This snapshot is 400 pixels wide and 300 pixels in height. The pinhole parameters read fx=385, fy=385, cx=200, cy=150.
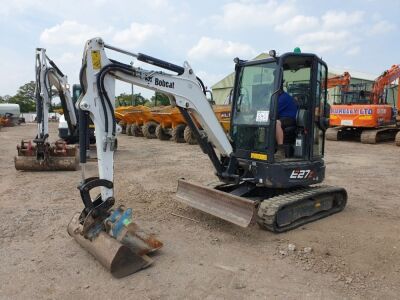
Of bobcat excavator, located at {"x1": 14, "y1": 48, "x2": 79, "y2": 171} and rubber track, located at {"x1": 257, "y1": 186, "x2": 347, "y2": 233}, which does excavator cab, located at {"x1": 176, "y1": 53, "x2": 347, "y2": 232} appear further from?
bobcat excavator, located at {"x1": 14, "y1": 48, "x2": 79, "y2": 171}

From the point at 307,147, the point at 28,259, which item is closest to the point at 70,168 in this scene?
the point at 28,259

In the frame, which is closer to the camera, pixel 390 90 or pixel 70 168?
pixel 70 168

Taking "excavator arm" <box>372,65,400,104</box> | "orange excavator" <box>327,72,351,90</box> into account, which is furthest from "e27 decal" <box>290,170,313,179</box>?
"orange excavator" <box>327,72,351,90</box>

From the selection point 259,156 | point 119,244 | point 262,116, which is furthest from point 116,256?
point 262,116

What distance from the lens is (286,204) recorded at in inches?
189

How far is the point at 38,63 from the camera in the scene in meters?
8.88

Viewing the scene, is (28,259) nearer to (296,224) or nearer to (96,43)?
(96,43)

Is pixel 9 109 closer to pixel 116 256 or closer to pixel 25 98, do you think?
pixel 25 98

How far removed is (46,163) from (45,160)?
0.24 feet

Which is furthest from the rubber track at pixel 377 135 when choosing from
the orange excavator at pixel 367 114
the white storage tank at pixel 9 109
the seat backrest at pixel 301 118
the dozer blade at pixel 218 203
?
the white storage tank at pixel 9 109

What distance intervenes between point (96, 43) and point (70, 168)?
5657 millimetres

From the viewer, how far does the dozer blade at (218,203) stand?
4.54 meters

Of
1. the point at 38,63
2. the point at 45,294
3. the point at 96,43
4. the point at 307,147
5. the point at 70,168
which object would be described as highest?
the point at 38,63

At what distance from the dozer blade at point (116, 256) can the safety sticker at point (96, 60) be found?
5.68ft
